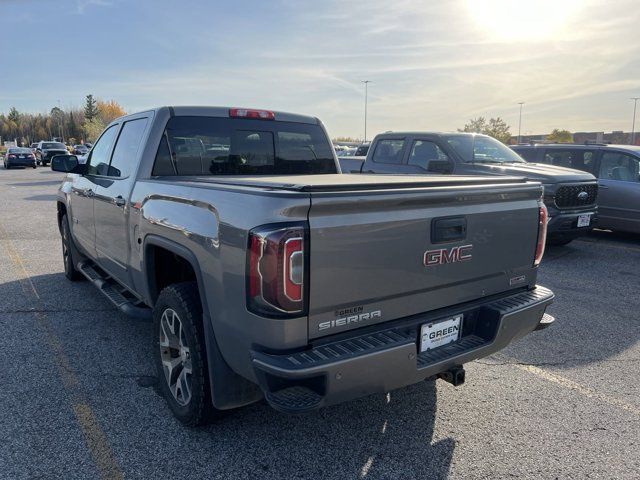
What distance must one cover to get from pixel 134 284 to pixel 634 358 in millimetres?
4218

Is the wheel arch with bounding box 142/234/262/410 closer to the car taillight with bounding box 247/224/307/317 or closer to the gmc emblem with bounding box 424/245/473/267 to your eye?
the car taillight with bounding box 247/224/307/317

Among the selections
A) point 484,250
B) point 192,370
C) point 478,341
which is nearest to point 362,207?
point 484,250

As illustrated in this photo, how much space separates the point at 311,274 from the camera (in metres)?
2.29

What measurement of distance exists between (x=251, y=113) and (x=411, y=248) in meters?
2.30

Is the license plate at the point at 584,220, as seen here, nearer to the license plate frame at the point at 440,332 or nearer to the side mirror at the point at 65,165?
the license plate frame at the point at 440,332

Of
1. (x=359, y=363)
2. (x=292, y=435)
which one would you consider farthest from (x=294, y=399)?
(x=292, y=435)

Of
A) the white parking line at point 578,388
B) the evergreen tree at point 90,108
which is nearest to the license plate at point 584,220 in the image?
the white parking line at point 578,388

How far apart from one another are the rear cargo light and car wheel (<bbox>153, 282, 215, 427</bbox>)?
1.76 metres

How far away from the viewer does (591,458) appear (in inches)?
112

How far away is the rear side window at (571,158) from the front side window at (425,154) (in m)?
2.86

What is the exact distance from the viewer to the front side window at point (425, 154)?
8703 millimetres

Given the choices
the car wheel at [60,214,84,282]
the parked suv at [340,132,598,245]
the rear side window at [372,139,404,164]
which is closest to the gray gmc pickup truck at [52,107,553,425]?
the car wheel at [60,214,84,282]

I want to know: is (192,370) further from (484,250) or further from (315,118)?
(315,118)

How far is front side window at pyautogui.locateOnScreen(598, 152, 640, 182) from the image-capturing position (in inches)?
356
